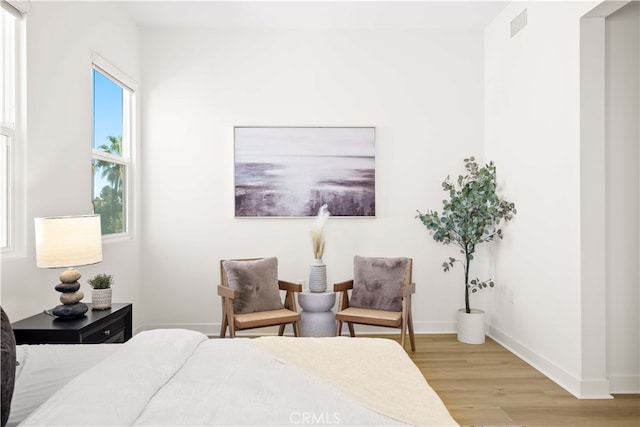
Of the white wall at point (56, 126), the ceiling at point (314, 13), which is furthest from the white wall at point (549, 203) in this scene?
the white wall at point (56, 126)

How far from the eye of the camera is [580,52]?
273 cm

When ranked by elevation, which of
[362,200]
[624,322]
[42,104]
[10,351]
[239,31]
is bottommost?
[624,322]

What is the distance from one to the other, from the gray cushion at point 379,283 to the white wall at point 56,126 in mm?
2217

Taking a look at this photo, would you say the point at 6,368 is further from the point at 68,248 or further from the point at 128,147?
the point at 128,147

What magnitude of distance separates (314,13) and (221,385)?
3.45m

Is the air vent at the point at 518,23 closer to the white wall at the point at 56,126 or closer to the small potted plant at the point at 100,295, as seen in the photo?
the white wall at the point at 56,126

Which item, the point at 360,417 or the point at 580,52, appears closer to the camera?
the point at 360,417

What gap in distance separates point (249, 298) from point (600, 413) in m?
2.63

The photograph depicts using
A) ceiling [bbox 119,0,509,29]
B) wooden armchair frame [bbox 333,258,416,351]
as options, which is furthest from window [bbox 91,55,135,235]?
wooden armchair frame [bbox 333,258,416,351]

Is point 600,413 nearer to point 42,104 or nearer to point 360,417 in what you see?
point 360,417

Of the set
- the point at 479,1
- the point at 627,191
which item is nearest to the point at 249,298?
the point at 627,191

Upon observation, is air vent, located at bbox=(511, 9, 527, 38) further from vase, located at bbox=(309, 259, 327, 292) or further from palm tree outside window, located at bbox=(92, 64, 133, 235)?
palm tree outside window, located at bbox=(92, 64, 133, 235)

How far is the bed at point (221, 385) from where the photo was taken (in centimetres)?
116

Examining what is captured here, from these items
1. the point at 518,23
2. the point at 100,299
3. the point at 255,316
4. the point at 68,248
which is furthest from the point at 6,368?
the point at 518,23
